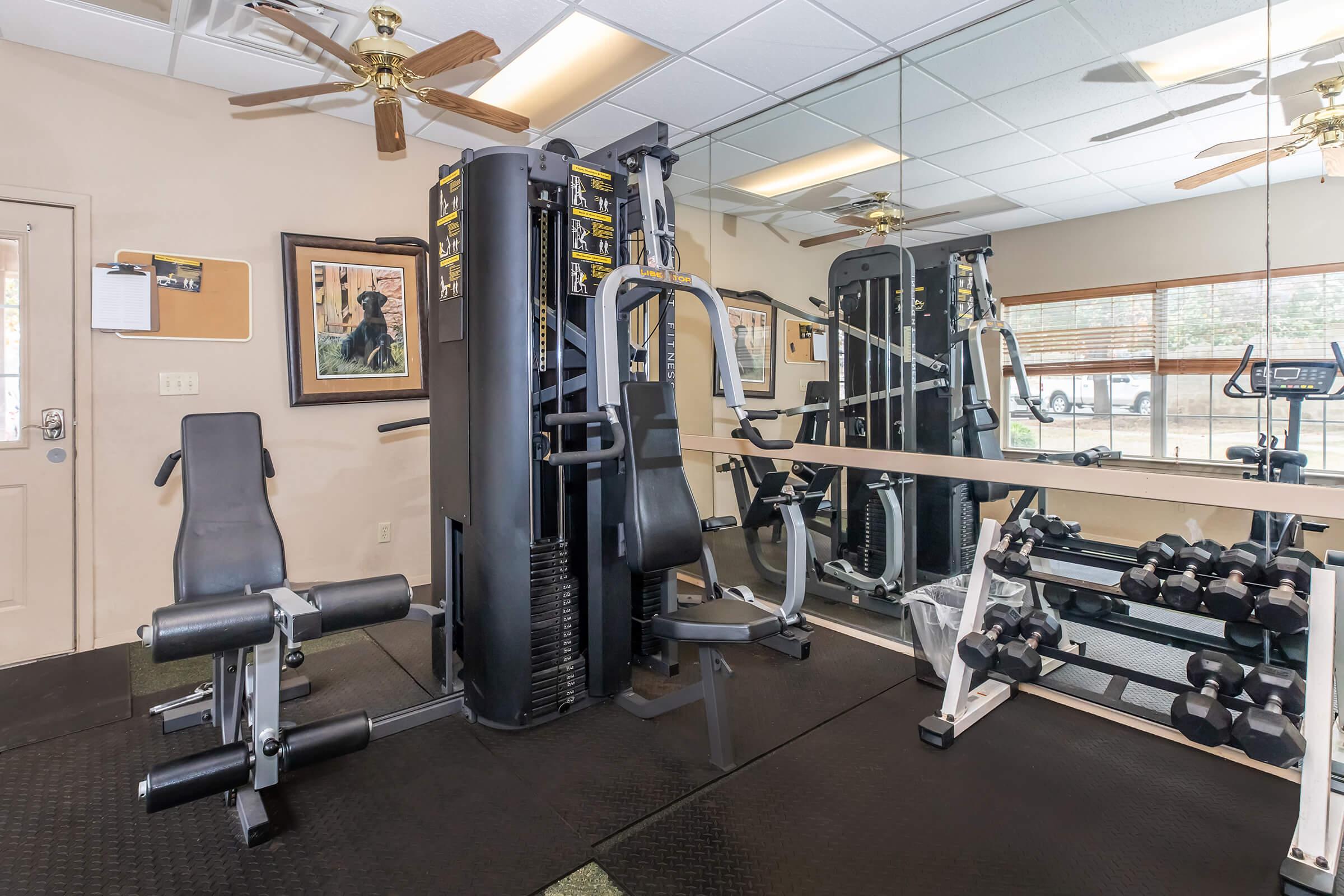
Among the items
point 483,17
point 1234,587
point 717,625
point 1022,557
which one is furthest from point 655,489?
point 483,17

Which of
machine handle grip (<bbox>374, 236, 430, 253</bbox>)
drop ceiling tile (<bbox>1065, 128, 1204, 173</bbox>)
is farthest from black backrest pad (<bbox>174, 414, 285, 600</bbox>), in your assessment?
drop ceiling tile (<bbox>1065, 128, 1204, 173</bbox>)

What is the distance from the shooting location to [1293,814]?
6.06 feet

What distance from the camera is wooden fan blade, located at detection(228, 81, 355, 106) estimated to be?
2.61 m

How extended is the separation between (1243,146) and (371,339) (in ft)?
12.7

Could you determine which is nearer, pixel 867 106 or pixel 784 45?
pixel 784 45

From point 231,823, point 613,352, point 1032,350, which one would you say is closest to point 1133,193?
point 1032,350

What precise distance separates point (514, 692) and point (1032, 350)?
94.9 inches

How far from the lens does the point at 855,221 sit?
3.24 meters

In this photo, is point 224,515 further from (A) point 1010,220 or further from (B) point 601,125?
(A) point 1010,220

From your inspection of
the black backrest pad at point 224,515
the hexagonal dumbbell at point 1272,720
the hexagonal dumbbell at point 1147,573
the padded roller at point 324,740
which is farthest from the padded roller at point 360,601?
the hexagonal dumbbell at point 1272,720

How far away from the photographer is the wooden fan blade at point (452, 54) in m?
2.32

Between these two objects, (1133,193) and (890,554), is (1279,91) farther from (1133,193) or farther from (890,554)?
(890,554)

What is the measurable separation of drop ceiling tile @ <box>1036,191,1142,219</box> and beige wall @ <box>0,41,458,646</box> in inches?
130

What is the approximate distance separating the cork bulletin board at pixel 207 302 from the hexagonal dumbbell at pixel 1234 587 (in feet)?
13.4
